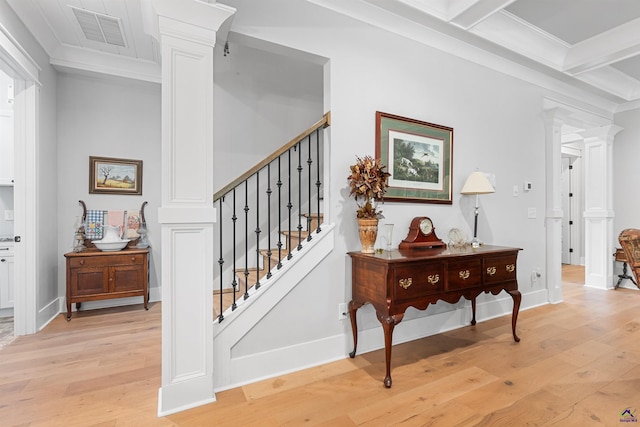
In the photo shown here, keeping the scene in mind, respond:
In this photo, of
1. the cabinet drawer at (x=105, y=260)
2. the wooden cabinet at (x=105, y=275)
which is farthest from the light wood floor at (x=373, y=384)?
the cabinet drawer at (x=105, y=260)

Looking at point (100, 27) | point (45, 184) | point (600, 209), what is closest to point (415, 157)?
point (100, 27)

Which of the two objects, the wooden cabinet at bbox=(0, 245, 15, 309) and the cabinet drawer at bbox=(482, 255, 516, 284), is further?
the wooden cabinet at bbox=(0, 245, 15, 309)

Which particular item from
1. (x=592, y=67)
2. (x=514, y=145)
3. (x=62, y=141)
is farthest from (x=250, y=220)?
(x=592, y=67)

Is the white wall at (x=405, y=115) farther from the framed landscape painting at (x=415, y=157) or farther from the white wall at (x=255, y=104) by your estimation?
the white wall at (x=255, y=104)

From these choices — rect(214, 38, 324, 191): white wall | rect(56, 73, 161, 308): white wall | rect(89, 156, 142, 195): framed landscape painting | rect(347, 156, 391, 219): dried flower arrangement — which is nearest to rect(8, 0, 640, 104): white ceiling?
rect(56, 73, 161, 308): white wall

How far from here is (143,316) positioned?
11.2 ft

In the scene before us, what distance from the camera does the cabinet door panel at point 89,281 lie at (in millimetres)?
3273

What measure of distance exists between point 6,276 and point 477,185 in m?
4.84

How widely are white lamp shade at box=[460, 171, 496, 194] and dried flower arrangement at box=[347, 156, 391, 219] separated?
111 centimetres

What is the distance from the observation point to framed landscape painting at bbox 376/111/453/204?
2703mm

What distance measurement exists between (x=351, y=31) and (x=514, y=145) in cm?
233

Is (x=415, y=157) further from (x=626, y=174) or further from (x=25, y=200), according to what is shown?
(x=626, y=174)

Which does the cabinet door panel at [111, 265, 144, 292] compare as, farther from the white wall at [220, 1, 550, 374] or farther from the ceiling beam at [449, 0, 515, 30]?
the ceiling beam at [449, 0, 515, 30]

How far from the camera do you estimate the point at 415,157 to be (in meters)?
2.85
